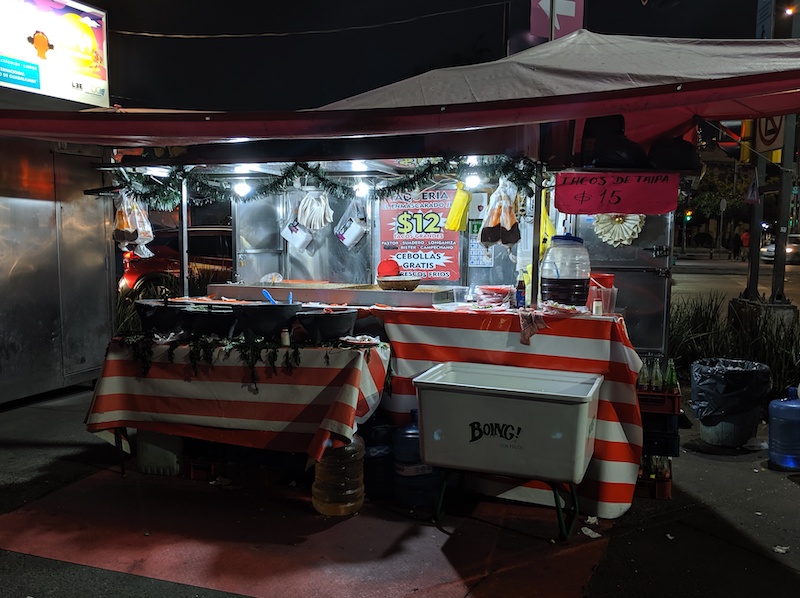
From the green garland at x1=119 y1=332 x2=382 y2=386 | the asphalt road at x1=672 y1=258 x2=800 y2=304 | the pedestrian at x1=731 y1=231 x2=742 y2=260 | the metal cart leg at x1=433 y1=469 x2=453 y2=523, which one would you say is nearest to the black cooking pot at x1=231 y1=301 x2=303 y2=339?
the green garland at x1=119 y1=332 x2=382 y2=386

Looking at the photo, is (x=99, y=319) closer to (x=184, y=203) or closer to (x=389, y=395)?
(x=184, y=203)

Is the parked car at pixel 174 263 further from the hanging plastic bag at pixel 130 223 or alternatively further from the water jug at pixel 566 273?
the water jug at pixel 566 273

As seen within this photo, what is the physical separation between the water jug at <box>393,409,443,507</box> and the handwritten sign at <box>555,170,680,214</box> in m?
2.39

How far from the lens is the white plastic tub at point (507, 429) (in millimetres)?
3736

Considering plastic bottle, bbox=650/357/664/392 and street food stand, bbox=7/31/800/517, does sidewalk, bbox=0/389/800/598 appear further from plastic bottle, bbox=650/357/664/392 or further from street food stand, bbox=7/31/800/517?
plastic bottle, bbox=650/357/664/392

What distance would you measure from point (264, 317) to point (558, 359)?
7.56ft

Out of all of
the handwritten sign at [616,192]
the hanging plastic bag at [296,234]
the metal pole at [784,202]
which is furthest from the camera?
the hanging plastic bag at [296,234]

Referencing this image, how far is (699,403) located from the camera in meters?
6.09

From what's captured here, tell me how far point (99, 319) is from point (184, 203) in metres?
2.31

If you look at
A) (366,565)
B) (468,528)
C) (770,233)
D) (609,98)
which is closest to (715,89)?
(609,98)

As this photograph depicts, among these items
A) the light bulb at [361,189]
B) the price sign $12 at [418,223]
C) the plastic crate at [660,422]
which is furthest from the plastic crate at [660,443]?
the light bulb at [361,189]

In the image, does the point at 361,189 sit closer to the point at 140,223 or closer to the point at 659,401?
the point at 140,223

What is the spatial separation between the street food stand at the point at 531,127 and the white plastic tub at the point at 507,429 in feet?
1.61

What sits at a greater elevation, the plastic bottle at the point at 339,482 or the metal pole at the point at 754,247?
the metal pole at the point at 754,247
